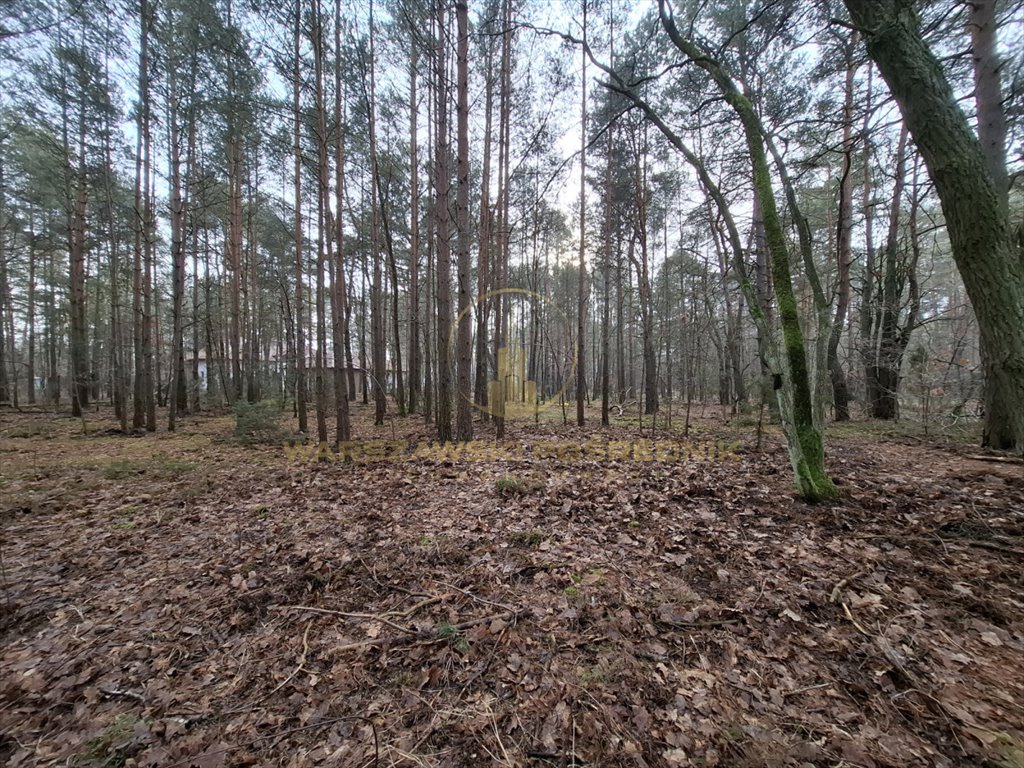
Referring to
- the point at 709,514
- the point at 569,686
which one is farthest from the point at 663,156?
the point at 569,686

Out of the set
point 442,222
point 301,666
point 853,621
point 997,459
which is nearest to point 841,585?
point 853,621

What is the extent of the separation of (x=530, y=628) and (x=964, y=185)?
5.49 metres

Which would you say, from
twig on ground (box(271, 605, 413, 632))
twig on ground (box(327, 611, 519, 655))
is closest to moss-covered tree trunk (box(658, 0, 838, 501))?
twig on ground (box(327, 611, 519, 655))

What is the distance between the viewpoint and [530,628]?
99.3 inches

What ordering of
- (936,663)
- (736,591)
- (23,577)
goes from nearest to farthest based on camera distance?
(936,663) → (736,591) → (23,577)

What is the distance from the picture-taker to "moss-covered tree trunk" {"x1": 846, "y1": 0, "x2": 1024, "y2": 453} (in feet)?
11.4

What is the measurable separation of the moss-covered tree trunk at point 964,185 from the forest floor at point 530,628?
1566 mm

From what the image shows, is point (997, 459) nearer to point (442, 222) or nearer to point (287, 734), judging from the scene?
point (287, 734)

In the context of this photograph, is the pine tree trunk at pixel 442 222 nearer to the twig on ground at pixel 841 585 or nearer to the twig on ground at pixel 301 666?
the twig on ground at pixel 301 666

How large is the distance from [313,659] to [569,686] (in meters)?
1.62

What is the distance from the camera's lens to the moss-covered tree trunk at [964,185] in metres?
3.48

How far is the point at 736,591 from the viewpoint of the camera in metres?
2.78

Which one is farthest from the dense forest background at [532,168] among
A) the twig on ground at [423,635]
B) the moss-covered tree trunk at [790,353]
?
the twig on ground at [423,635]

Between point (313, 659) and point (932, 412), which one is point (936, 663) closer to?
point (313, 659)
